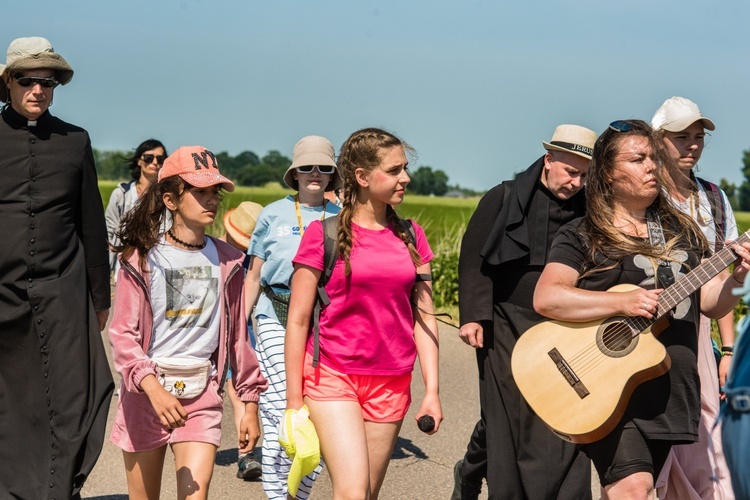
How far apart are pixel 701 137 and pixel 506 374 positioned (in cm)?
171

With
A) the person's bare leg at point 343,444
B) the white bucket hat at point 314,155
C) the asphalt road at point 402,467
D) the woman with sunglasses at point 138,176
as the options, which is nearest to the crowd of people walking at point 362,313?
the person's bare leg at point 343,444

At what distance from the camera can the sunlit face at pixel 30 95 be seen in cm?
603

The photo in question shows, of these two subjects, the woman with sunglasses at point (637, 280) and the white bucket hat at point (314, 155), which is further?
the white bucket hat at point (314, 155)

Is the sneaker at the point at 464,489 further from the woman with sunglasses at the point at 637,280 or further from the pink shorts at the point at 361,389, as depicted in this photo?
the woman with sunglasses at the point at 637,280

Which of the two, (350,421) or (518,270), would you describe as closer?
(350,421)

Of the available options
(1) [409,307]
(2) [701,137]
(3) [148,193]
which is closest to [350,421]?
(1) [409,307]

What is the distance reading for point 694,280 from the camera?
481cm

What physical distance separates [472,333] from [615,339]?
1.31m

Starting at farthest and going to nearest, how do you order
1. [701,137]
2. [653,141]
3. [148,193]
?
[701,137]
[148,193]
[653,141]

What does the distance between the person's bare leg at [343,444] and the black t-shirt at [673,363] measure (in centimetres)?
108

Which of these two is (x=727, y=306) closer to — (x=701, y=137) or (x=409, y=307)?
(x=409, y=307)

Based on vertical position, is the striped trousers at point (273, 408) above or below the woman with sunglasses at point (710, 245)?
below

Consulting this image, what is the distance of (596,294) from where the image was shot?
16.2 ft

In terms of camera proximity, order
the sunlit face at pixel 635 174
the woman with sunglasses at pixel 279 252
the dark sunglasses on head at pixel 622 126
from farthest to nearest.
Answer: the woman with sunglasses at pixel 279 252
the dark sunglasses on head at pixel 622 126
the sunlit face at pixel 635 174
